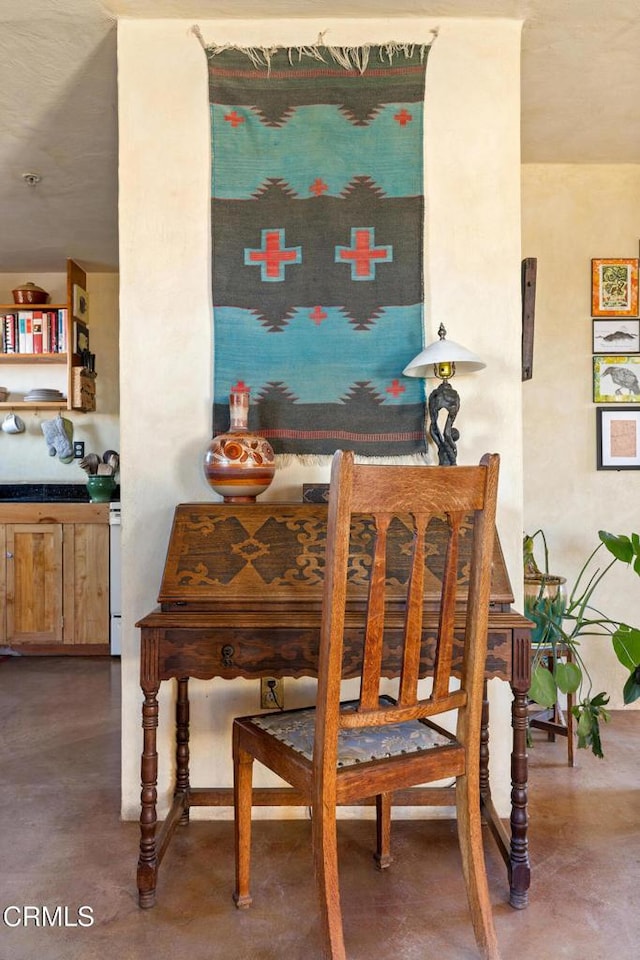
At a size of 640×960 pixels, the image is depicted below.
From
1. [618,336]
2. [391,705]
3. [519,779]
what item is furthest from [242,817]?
[618,336]

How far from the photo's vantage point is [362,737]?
154 cm

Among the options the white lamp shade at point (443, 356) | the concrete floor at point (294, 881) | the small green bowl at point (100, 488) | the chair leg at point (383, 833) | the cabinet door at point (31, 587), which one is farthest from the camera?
the small green bowl at point (100, 488)

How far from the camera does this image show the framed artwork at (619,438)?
3254mm

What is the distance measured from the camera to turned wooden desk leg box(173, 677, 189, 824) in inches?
85.8

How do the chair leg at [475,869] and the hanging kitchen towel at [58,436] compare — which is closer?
the chair leg at [475,869]

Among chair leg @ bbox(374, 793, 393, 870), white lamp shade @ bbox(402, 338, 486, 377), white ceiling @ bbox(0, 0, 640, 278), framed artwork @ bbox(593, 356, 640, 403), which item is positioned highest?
white ceiling @ bbox(0, 0, 640, 278)

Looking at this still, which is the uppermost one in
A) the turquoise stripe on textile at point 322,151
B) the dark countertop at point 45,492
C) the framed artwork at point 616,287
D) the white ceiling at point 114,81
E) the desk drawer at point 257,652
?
the white ceiling at point 114,81

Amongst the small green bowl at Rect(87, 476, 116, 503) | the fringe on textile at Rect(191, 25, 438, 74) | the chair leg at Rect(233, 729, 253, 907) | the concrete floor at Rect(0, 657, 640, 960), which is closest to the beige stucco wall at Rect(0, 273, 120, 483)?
the small green bowl at Rect(87, 476, 116, 503)

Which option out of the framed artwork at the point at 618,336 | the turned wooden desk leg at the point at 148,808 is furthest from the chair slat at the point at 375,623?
the framed artwork at the point at 618,336

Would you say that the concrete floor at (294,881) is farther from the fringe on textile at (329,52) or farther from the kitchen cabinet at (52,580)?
the fringe on textile at (329,52)

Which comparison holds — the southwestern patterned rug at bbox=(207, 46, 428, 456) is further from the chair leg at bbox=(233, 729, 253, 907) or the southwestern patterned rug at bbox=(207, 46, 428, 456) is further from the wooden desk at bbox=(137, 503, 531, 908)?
the chair leg at bbox=(233, 729, 253, 907)

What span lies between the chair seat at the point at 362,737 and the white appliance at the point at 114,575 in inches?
110

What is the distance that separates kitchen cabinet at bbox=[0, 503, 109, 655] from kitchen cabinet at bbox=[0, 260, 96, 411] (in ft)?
2.45

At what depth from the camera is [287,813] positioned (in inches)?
87.9
